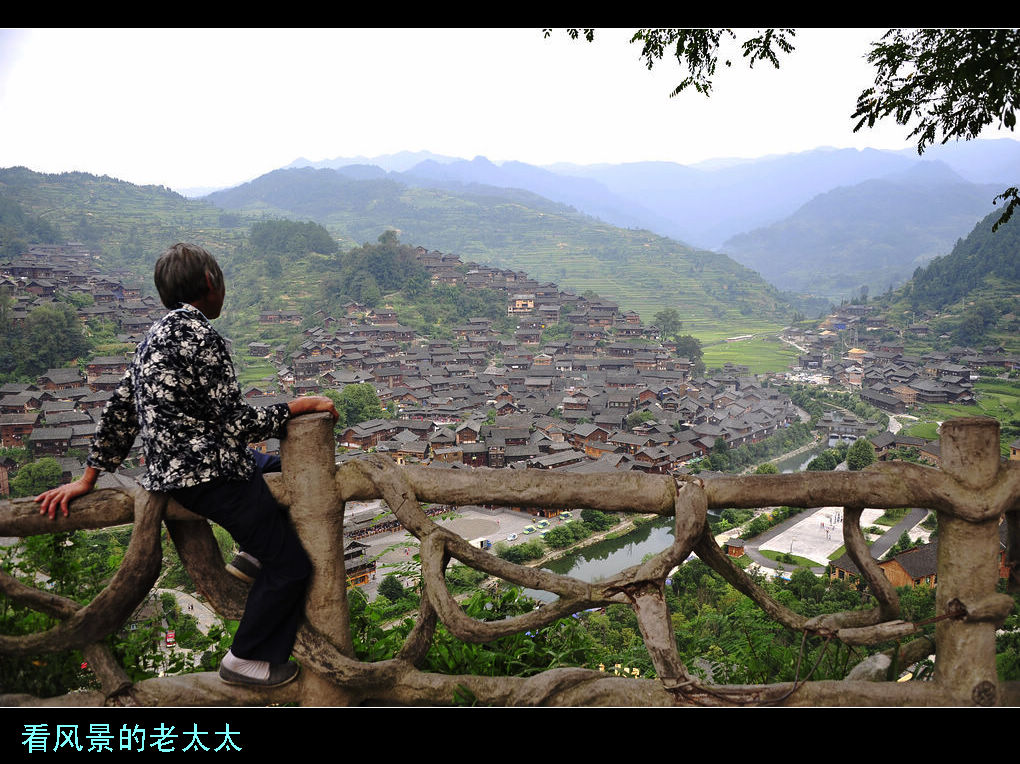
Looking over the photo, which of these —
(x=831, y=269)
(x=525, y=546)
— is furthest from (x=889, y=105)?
(x=831, y=269)

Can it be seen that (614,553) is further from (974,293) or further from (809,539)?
(974,293)

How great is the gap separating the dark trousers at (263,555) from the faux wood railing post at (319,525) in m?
0.03

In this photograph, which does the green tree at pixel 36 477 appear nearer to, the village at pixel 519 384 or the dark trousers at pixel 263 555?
the village at pixel 519 384

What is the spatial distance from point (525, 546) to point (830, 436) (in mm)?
12179

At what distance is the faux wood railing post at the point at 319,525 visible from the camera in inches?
46.8

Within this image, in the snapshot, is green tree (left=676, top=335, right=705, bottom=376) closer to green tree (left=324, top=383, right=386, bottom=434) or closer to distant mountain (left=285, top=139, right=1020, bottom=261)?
green tree (left=324, top=383, right=386, bottom=434)

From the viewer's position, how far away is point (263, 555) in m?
1.18

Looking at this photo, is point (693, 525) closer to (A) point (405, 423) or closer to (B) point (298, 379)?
(A) point (405, 423)

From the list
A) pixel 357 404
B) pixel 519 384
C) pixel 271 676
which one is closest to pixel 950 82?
pixel 271 676

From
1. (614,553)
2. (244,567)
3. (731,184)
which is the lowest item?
(614,553)

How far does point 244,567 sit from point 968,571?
1373 millimetres

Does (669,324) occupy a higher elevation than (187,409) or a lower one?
lower

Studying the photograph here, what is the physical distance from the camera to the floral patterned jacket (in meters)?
1.10

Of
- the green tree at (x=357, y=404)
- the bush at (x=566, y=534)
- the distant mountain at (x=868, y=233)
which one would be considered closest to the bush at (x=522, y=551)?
the bush at (x=566, y=534)
